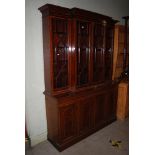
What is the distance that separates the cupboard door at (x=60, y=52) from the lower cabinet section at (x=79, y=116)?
0.33 metres

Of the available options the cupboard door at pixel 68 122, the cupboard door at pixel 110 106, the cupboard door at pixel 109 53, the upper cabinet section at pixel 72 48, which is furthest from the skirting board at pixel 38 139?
the cupboard door at pixel 109 53

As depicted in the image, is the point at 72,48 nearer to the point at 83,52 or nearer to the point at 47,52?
the point at 83,52

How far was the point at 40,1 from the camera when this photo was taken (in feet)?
7.69

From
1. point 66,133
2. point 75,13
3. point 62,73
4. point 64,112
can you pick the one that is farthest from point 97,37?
point 66,133

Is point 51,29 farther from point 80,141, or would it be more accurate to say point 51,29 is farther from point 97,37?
point 80,141

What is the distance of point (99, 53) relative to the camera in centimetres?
313

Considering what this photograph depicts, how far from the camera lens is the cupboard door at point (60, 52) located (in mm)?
2385

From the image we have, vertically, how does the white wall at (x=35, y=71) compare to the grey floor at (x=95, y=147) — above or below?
above

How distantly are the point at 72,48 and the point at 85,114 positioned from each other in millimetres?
1167

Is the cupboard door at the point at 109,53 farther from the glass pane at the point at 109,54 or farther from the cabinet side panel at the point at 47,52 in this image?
the cabinet side panel at the point at 47,52

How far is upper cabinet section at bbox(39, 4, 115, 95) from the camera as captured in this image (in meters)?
2.34

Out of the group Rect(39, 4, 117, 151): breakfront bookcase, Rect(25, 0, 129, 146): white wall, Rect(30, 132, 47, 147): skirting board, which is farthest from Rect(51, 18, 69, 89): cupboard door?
Rect(30, 132, 47, 147): skirting board

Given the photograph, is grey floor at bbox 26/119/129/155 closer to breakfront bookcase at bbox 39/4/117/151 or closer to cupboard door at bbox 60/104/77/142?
breakfront bookcase at bbox 39/4/117/151

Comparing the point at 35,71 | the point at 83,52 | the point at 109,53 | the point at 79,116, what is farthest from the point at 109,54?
the point at 35,71
